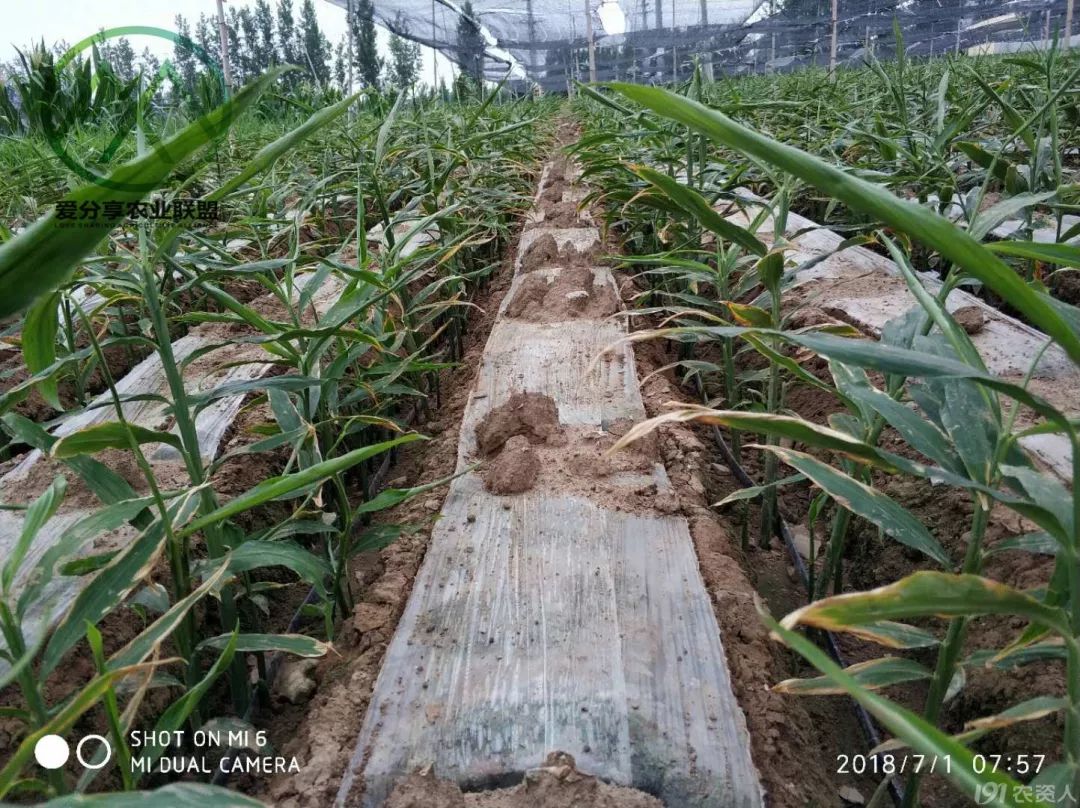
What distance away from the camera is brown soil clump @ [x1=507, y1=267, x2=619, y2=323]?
2.30 m

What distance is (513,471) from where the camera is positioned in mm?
1376

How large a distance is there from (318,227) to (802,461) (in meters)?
2.32

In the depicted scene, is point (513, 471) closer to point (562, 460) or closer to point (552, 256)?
point (562, 460)

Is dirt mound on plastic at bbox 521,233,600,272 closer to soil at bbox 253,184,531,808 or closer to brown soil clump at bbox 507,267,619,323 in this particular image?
brown soil clump at bbox 507,267,619,323

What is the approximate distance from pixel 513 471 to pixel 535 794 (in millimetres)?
659

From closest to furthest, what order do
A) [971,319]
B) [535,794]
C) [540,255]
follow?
→ [535,794] → [971,319] → [540,255]

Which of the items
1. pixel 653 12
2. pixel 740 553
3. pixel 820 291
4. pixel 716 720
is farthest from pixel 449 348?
pixel 653 12

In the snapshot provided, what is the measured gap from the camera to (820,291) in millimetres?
2084

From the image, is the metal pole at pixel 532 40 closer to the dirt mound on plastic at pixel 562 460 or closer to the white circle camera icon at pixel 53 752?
the dirt mound on plastic at pixel 562 460

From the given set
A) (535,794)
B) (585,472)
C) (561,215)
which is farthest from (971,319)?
(561,215)

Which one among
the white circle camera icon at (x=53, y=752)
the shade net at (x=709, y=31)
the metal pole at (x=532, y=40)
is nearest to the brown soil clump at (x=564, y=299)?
the white circle camera icon at (x=53, y=752)

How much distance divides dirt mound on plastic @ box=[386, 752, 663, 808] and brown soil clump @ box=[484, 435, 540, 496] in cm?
61

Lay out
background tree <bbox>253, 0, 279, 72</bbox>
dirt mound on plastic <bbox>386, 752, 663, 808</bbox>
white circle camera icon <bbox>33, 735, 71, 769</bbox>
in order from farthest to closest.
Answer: background tree <bbox>253, 0, 279, 72</bbox>
dirt mound on plastic <bbox>386, 752, 663, 808</bbox>
white circle camera icon <bbox>33, 735, 71, 769</bbox>

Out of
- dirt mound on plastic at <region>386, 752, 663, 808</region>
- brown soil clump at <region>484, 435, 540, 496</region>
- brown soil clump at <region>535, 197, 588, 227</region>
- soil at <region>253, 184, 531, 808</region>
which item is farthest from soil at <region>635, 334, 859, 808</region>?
brown soil clump at <region>535, 197, 588, 227</region>
